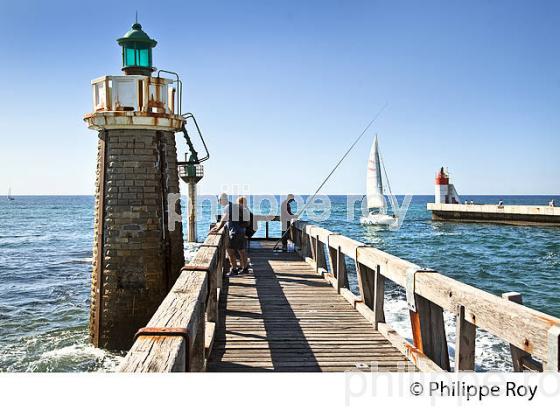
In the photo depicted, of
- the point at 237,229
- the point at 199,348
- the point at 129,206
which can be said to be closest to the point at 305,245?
the point at 237,229

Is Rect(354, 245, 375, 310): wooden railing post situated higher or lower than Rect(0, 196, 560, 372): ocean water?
higher

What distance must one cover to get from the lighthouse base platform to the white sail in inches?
236

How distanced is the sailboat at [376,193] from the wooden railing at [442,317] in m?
44.0

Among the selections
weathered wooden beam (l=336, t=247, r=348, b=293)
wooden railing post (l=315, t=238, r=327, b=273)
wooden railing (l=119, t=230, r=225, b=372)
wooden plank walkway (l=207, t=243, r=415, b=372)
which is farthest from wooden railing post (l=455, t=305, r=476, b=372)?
wooden railing post (l=315, t=238, r=327, b=273)

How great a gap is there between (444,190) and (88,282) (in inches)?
1597

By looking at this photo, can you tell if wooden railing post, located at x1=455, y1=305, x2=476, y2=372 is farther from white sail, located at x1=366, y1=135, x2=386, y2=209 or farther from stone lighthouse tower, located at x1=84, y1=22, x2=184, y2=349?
white sail, located at x1=366, y1=135, x2=386, y2=209

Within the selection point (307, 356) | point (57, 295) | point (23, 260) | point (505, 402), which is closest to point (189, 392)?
point (505, 402)

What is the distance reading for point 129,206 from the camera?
468 inches

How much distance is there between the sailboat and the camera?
2012 inches

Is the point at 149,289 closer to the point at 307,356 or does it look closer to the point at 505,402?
the point at 307,356

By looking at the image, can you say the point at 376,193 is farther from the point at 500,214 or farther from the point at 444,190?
the point at 500,214

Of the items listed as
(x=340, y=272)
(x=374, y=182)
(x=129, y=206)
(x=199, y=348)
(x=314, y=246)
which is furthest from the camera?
(x=374, y=182)

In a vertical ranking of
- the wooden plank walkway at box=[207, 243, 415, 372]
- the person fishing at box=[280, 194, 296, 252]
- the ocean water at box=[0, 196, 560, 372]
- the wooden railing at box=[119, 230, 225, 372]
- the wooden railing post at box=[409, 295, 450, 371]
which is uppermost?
A: the person fishing at box=[280, 194, 296, 252]

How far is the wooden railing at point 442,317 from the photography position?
2949mm
